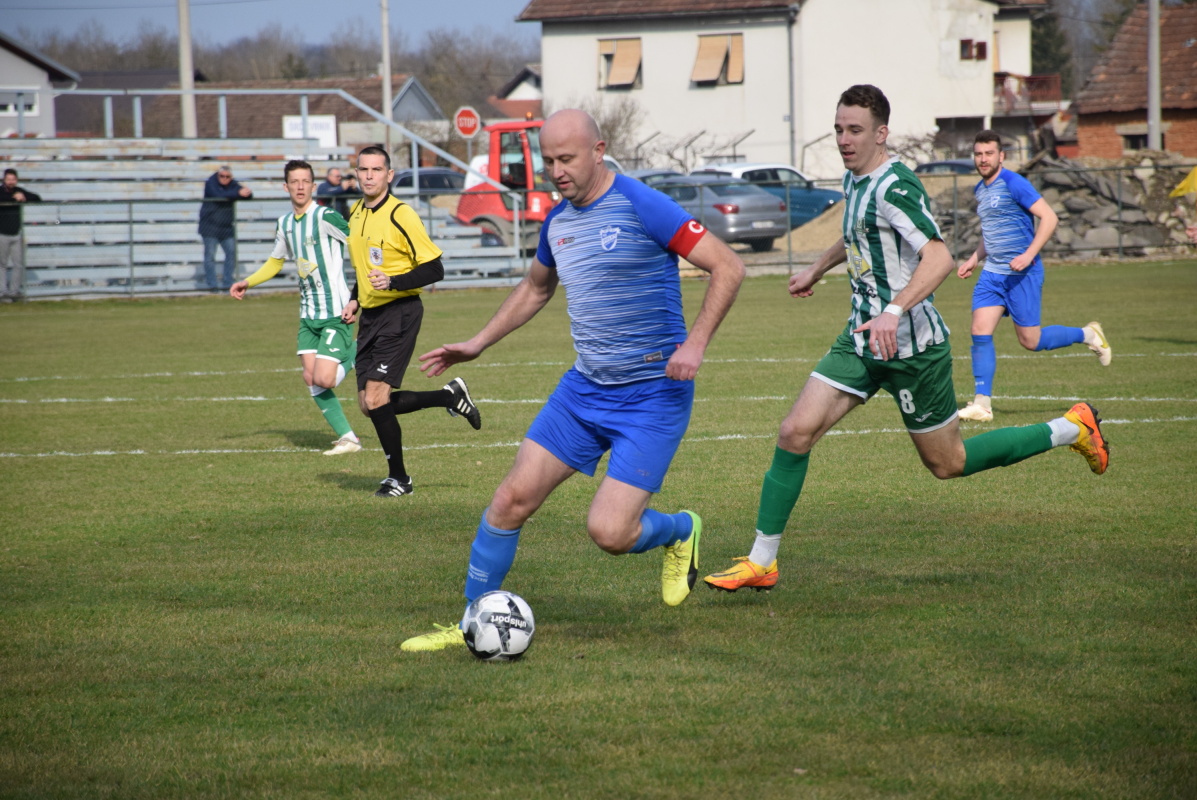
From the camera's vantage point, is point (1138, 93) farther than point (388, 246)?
Yes

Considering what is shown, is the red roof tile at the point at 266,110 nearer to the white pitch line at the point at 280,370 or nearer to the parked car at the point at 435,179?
the parked car at the point at 435,179

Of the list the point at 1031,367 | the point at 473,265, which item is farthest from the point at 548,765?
the point at 473,265

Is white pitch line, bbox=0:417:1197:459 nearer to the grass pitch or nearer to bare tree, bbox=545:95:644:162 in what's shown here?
the grass pitch

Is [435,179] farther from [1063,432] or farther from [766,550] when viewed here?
[766,550]

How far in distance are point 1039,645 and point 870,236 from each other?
1.77 meters

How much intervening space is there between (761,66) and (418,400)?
134 ft

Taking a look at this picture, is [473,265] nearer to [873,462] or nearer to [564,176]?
[873,462]

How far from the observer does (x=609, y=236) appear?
4582mm

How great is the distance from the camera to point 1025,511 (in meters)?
6.84

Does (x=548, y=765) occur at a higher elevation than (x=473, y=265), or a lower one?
lower

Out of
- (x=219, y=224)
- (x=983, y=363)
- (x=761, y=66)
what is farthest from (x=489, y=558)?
(x=761, y=66)

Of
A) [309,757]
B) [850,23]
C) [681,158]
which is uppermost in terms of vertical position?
[850,23]

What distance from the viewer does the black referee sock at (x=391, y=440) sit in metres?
7.85

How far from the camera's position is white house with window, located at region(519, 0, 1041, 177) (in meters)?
45.8
